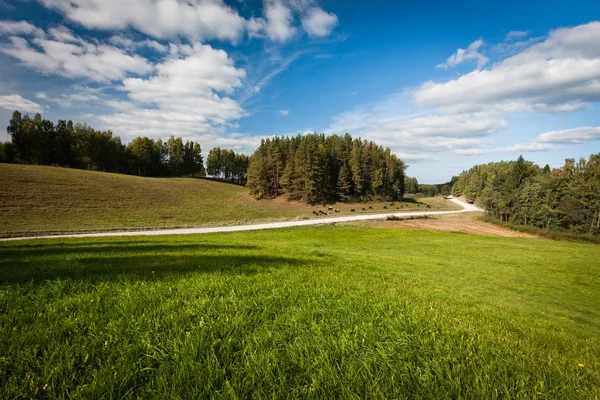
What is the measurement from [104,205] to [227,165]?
9710 centimetres

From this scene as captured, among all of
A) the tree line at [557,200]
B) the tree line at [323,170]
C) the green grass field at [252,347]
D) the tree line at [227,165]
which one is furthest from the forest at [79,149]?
the tree line at [557,200]

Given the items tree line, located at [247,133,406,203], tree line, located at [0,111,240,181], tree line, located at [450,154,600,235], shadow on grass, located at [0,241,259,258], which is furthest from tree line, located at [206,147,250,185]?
shadow on grass, located at [0,241,259,258]

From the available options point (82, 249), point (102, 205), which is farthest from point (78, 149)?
point (82, 249)

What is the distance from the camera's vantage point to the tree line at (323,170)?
87.6 metres

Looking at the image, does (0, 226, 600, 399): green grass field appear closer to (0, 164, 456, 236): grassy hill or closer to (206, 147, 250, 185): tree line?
(0, 164, 456, 236): grassy hill

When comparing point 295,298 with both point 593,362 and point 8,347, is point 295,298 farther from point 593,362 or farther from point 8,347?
point 593,362

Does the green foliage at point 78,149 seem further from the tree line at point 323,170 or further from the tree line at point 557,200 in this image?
the tree line at point 557,200

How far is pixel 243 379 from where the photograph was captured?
2436mm

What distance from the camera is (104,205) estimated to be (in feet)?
175

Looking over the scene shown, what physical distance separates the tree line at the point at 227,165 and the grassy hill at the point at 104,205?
60.1m

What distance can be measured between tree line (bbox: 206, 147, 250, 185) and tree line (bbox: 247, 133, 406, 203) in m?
51.9

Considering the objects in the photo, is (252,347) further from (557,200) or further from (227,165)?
(227,165)

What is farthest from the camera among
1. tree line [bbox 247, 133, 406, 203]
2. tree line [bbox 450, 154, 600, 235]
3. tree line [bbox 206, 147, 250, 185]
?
tree line [bbox 206, 147, 250, 185]

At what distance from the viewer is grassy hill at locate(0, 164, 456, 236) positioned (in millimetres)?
39781
